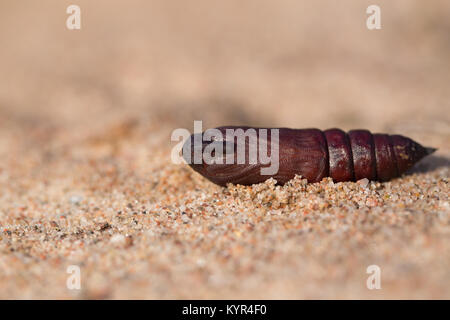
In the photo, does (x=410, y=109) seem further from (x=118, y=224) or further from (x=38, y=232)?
(x=38, y=232)

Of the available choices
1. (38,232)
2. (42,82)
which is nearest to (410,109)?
(38,232)

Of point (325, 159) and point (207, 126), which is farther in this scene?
point (207, 126)

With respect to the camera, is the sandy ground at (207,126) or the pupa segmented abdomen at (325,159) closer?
the sandy ground at (207,126)

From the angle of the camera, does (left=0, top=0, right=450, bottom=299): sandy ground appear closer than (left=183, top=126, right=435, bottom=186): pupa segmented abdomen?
Yes
